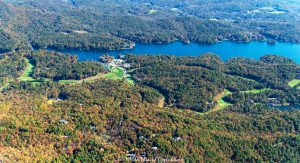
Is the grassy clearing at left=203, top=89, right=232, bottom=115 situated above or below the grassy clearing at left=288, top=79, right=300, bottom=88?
below

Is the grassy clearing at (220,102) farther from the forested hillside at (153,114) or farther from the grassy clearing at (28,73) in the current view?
the grassy clearing at (28,73)

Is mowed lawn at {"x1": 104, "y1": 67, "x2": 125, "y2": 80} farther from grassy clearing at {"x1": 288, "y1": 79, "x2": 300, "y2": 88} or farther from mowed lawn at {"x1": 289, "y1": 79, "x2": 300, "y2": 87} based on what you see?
mowed lawn at {"x1": 289, "y1": 79, "x2": 300, "y2": 87}

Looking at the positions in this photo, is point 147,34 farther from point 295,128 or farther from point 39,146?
point 39,146

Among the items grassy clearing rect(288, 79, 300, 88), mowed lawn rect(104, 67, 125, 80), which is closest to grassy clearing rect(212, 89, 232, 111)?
grassy clearing rect(288, 79, 300, 88)

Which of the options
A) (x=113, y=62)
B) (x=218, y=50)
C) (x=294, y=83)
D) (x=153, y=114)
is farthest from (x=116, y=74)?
(x=218, y=50)

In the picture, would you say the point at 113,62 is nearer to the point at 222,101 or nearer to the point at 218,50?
the point at 222,101

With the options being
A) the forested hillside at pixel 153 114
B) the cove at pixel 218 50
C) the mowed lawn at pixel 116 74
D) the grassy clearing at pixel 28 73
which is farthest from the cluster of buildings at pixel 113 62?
the grassy clearing at pixel 28 73

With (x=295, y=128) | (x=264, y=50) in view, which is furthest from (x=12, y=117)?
(x=264, y=50)
